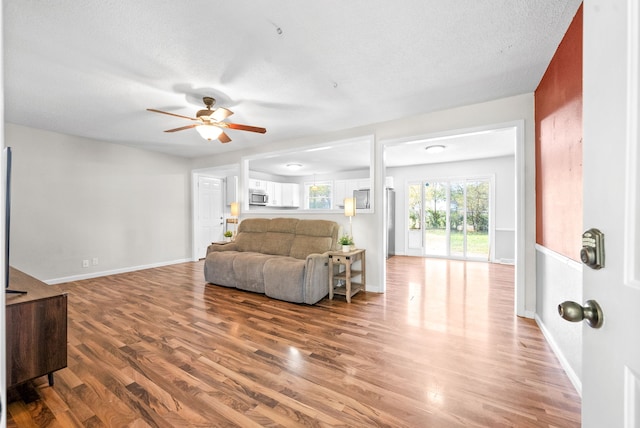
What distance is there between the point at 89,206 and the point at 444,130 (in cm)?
574

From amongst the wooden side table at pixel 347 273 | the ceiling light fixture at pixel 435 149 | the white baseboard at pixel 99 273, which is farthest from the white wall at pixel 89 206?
the ceiling light fixture at pixel 435 149

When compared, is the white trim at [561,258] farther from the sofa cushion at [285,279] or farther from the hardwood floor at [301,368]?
the sofa cushion at [285,279]

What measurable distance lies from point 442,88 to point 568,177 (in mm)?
1473

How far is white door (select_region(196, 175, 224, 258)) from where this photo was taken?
6504 mm

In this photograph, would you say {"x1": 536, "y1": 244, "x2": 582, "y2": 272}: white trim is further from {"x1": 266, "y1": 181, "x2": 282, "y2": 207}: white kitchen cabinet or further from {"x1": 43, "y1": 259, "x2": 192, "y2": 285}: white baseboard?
{"x1": 266, "y1": 181, "x2": 282, "y2": 207}: white kitchen cabinet

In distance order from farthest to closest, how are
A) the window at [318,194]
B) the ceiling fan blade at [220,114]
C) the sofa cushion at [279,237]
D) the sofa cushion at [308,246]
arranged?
the window at [318,194] → the sofa cushion at [279,237] → the sofa cushion at [308,246] → the ceiling fan blade at [220,114]

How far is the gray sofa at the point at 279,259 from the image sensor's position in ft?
11.3

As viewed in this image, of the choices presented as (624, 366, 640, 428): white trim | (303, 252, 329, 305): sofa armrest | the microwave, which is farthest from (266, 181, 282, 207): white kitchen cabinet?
(624, 366, 640, 428): white trim

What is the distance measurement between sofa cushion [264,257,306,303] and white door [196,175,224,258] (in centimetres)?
348

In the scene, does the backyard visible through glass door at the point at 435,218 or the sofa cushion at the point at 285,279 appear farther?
the backyard visible through glass door at the point at 435,218

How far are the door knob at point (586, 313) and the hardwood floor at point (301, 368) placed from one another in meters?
1.23

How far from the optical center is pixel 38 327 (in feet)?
5.67

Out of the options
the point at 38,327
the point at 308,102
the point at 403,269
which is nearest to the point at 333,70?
the point at 308,102

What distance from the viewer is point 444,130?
349 centimetres
